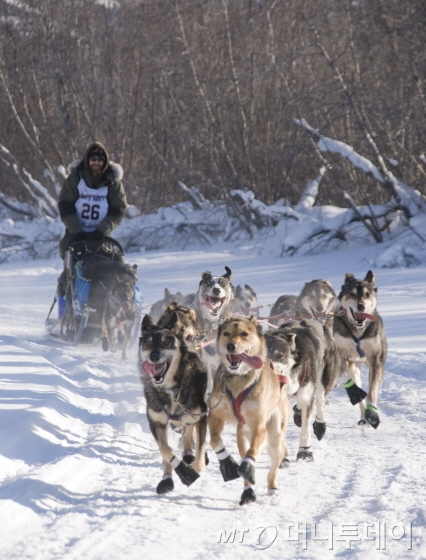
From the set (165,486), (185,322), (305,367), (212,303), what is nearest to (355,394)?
(305,367)

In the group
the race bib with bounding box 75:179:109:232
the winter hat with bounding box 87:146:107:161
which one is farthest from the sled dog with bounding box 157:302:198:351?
the winter hat with bounding box 87:146:107:161

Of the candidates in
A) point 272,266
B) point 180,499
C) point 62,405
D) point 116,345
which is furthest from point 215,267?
point 180,499

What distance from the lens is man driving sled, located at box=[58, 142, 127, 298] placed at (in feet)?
23.6

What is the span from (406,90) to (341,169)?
7.95 feet

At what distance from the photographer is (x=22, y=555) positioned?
8.48 ft

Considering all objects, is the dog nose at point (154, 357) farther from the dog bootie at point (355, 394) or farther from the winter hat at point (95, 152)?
the winter hat at point (95, 152)

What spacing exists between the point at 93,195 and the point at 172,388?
3.84 m

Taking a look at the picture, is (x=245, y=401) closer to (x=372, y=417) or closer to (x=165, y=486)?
(x=165, y=486)

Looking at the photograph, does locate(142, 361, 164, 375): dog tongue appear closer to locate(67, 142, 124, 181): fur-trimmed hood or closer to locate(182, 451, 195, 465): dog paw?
locate(182, 451, 195, 465): dog paw

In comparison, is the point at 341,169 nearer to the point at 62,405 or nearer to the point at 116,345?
the point at 116,345

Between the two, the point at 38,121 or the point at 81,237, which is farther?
the point at 38,121

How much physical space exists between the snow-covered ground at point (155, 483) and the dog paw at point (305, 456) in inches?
2.0

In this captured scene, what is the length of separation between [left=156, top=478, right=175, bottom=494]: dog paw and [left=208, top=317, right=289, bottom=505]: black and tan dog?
0.85 feet

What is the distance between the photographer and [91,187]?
23.8ft
